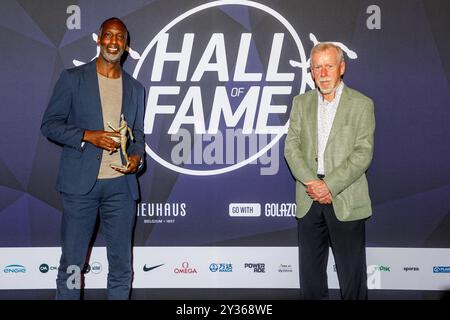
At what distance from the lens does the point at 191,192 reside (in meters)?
4.64

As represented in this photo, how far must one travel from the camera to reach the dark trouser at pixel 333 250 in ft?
12.9

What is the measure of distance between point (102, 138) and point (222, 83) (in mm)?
1091

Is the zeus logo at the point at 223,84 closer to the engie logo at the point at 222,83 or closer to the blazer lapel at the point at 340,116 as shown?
the engie logo at the point at 222,83

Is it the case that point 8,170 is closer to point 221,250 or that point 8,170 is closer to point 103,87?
point 103,87

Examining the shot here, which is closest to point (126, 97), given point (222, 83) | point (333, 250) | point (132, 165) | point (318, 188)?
point (132, 165)

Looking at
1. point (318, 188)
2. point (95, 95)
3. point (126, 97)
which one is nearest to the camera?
point (318, 188)

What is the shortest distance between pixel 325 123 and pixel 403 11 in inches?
45.8

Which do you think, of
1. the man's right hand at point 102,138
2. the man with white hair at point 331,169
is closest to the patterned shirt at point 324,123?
the man with white hair at point 331,169

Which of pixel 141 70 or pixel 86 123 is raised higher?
pixel 141 70

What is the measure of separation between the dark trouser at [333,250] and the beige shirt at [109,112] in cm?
122

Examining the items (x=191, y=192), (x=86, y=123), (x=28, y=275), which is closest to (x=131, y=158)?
(x=86, y=123)

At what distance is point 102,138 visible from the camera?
3.87 metres

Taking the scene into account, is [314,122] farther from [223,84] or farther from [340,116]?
[223,84]

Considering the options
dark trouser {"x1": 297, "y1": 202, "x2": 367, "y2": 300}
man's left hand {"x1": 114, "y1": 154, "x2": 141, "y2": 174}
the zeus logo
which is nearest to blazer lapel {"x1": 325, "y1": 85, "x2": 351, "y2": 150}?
dark trouser {"x1": 297, "y1": 202, "x2": 367, "y2": 300}
